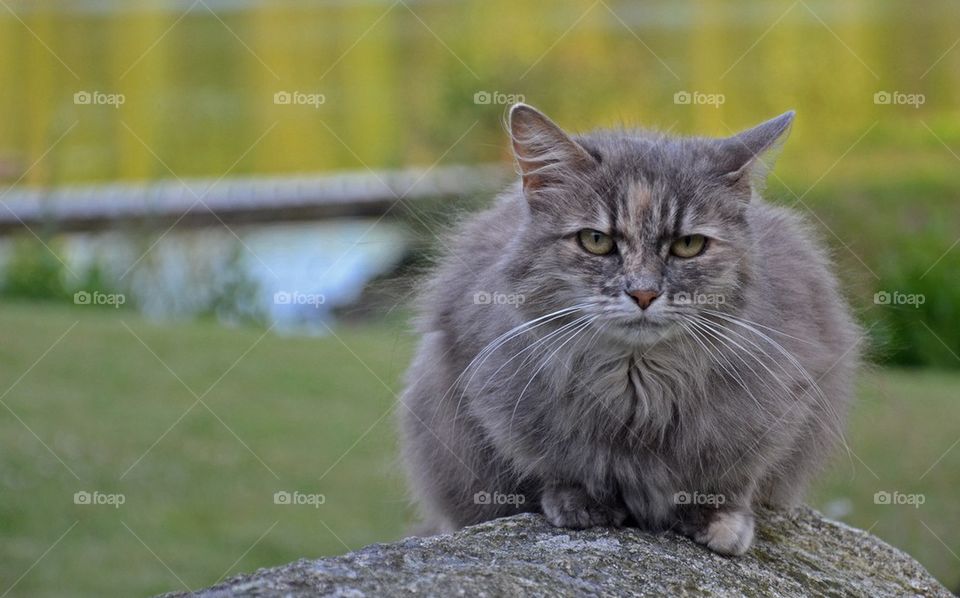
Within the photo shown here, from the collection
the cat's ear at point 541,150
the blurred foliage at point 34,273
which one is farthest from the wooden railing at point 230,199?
the cat's ear at point 541,150

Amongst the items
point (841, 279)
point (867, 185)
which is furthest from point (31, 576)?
point (867, 185)

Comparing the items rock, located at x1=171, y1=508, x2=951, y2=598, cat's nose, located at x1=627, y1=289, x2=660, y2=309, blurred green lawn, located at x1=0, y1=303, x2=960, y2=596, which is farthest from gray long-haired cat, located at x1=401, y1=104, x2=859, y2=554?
blurred green lawn, located at x1=0, y1=303, x2=960, y2=596

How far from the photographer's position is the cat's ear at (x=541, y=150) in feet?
11.3

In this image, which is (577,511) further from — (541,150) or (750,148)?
(750,148)

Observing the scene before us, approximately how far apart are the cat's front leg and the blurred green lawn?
4.26 ft

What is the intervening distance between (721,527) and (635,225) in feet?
3.06

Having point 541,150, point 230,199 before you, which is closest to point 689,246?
point 541,150

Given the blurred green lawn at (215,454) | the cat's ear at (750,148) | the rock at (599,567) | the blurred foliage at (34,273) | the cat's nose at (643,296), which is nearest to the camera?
the rock at (599,567)

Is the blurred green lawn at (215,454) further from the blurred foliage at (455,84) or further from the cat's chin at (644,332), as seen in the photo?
the blurred foliage at (455,84)

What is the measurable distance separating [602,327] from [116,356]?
5981mm

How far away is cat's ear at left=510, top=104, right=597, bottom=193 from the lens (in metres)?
3.46

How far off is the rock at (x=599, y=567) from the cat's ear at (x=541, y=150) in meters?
1.05

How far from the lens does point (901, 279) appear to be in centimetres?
923

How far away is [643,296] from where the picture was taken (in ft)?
10.3
